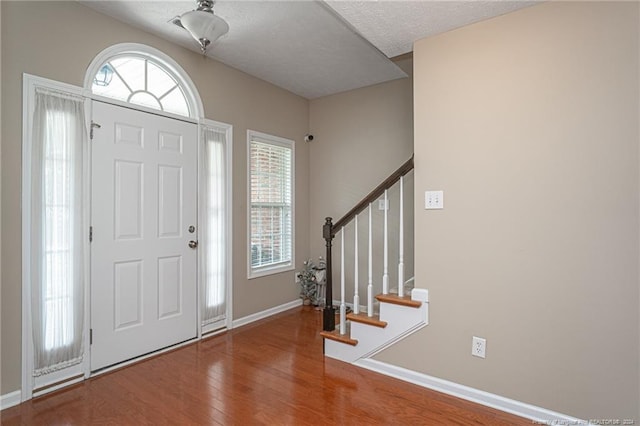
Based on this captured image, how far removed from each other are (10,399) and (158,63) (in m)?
2.72

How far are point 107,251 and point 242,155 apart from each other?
1.64m

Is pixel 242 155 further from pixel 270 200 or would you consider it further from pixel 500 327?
pixel 500 327

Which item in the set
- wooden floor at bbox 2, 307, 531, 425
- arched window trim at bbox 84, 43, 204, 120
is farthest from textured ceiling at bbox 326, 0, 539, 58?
wooden floor at bbox 2, 307, 531, 425

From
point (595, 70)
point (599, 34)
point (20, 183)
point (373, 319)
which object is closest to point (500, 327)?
point (373, 319)

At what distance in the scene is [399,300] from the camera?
243 cm

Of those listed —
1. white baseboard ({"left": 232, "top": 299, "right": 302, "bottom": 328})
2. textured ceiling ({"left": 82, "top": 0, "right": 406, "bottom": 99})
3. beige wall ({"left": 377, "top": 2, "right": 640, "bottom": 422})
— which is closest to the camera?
beige wall ({"left": 377, "top": 2, "right": 640, "bottom": 422})

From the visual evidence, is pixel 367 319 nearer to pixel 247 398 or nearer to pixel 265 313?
pixel 247 398

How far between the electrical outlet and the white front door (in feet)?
7.99

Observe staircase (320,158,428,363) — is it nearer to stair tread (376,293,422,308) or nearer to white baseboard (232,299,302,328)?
stair tread (376,293,422,308)

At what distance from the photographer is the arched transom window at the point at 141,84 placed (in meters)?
2.64

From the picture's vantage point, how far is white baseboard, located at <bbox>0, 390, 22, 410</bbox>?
2045mm

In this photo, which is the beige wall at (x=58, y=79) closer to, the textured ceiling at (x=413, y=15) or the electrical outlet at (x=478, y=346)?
the textured ceiling at (x=413, y=15)

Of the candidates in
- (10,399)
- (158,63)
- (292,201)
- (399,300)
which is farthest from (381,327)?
(158,63)

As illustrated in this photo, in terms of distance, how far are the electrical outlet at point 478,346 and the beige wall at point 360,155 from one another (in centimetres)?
151
